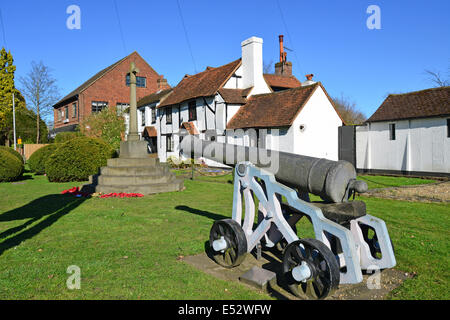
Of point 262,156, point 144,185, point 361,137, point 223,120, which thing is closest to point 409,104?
point 361,137

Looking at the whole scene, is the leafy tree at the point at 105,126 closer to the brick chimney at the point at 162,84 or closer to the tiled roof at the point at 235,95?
the brick chimney at the point at 162,84

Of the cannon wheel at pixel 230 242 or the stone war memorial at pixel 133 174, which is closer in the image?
the cannon wheel at pixel 230 242

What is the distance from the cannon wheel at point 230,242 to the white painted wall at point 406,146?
55.0 feet

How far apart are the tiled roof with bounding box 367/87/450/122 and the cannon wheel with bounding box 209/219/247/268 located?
16.9 m

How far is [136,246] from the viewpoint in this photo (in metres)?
5.80

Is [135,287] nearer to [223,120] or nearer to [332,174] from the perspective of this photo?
[332,174]

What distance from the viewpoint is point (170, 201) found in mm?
10586

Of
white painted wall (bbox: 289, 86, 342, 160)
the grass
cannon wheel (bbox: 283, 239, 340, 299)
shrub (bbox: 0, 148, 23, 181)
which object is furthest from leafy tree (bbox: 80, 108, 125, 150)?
cannon wheel (bbox: 283, 239, 340, 299)

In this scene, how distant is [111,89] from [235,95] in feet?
63.7

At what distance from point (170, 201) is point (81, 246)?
4.83m

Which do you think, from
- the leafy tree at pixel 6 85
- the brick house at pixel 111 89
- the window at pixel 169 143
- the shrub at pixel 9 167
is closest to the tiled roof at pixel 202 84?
the window at pixel 169 143

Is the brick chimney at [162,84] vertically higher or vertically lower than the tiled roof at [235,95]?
higher

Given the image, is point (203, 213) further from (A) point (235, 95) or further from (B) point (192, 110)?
(B) point (192, 110)

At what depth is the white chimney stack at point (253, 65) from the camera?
23.9 meters
